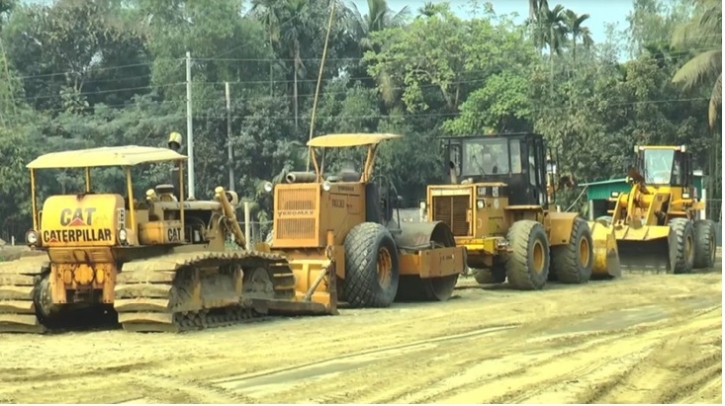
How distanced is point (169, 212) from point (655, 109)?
3216cm

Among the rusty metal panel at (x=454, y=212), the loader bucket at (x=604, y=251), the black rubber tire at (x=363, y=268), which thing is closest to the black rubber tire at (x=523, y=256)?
the rusty metal panel at (x=454, y=212)

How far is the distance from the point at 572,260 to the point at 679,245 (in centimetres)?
330

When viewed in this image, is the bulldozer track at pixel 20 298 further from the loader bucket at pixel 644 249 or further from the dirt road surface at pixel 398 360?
the loader bucket at pixel 644 249

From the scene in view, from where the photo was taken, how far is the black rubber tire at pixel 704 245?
25.2 meters

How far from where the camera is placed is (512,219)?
68.9 feet

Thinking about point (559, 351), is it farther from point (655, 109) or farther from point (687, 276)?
point (655, 109)

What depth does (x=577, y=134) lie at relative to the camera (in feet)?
143

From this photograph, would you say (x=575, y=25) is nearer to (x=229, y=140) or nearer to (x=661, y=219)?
(x=229, y=140)

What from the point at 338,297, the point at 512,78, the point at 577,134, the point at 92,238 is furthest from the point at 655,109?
→ the point at 92,238

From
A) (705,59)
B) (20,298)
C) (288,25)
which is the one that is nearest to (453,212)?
(20,298)

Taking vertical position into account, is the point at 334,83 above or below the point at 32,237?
above

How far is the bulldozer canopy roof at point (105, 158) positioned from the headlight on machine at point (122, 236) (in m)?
0.74

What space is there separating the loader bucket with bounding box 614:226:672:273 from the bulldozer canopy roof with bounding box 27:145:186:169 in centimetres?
1229

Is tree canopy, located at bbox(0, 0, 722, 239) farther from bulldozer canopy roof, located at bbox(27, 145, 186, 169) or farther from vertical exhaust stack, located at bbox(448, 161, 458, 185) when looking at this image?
bulldozer canopy roof, located at bbox(27, 145, 186, 169)
